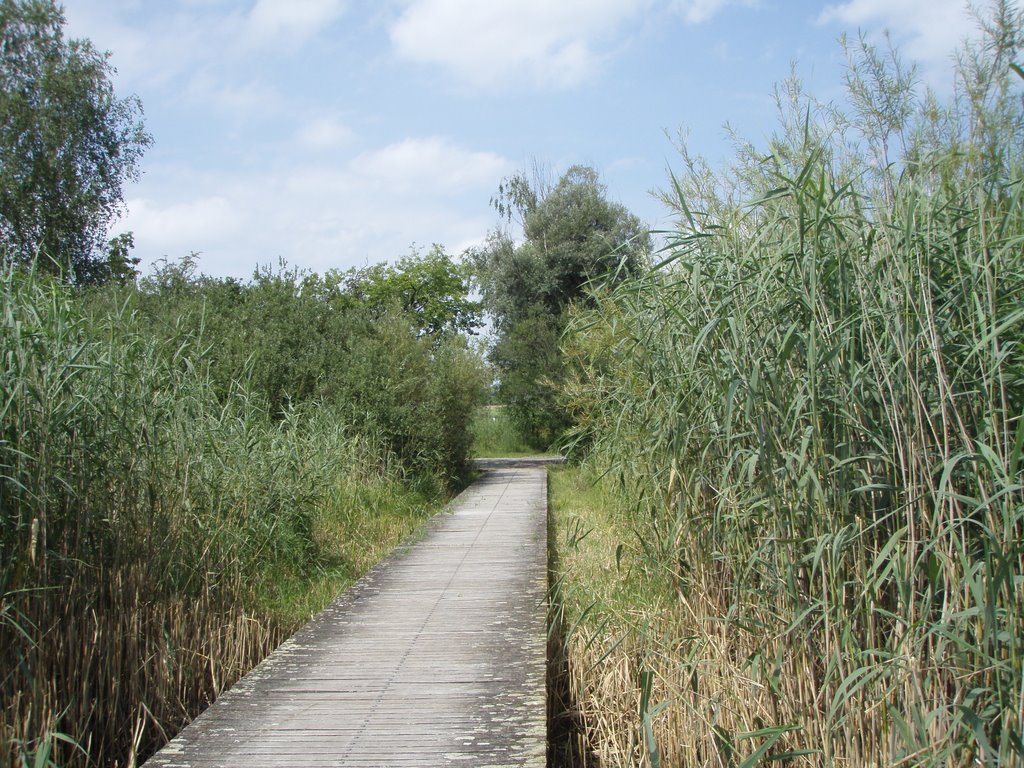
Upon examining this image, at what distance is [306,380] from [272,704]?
9.28 m

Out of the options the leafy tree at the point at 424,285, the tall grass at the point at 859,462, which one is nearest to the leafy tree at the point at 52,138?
the leafy tree at the point at 424,285

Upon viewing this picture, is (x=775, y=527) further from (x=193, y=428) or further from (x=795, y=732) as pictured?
(x=193, y=428)

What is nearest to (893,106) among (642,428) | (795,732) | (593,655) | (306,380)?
(642,428)

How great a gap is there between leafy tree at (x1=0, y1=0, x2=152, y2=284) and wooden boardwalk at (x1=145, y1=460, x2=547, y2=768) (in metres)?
18.3

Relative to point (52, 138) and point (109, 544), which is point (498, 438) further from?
point (109, 544)

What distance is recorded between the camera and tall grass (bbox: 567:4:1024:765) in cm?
262

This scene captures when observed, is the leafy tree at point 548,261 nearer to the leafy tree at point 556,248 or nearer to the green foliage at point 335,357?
the leafy tree at point 556,248

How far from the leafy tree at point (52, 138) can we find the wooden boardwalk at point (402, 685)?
60.1 feet

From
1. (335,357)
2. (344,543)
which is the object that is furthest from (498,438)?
(344,543)

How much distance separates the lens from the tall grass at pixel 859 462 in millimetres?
2625

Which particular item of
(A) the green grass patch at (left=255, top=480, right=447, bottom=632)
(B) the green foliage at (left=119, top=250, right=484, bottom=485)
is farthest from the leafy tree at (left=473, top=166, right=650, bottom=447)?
(A) the green grass patch at (left=255, top=480, right=447, bottom=632)

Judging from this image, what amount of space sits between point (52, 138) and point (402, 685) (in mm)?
Answer: 21730

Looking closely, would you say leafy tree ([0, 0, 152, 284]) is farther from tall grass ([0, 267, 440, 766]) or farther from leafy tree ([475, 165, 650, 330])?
tall grass ([0, 267, 440, 766])

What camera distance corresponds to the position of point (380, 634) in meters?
4.79
